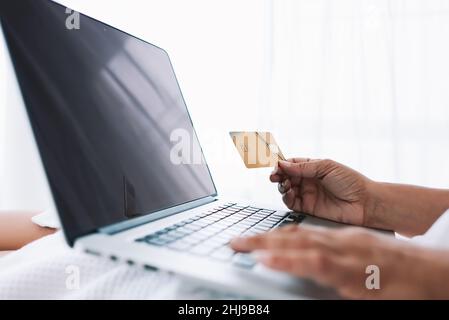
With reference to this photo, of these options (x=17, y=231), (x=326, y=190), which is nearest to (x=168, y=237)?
(x=326, y=190)

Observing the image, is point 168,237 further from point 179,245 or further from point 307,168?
point 307,168

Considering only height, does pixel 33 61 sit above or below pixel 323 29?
below

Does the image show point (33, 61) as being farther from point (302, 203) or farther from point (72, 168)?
point (302, 203)

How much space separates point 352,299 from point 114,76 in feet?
1.46

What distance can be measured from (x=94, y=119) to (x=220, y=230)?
22 cm

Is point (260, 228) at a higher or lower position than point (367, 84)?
lower

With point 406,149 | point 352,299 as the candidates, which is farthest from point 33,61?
point 406,149

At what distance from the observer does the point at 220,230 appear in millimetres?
406

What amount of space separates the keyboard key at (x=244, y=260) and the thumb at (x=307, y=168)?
0.42 m

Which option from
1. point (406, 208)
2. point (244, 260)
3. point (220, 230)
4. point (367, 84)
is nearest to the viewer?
point (244, 260)

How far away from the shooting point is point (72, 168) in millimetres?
353

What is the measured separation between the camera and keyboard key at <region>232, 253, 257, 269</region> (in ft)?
0.93

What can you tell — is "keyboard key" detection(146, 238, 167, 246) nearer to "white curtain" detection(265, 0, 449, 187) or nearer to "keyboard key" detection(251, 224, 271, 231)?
"keyboard key" detection(251, 224, 271, 231)

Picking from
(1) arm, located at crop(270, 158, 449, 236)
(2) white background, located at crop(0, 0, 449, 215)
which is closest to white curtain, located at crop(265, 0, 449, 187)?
(2) white background, located at crop(0, 0, 449, 215)
